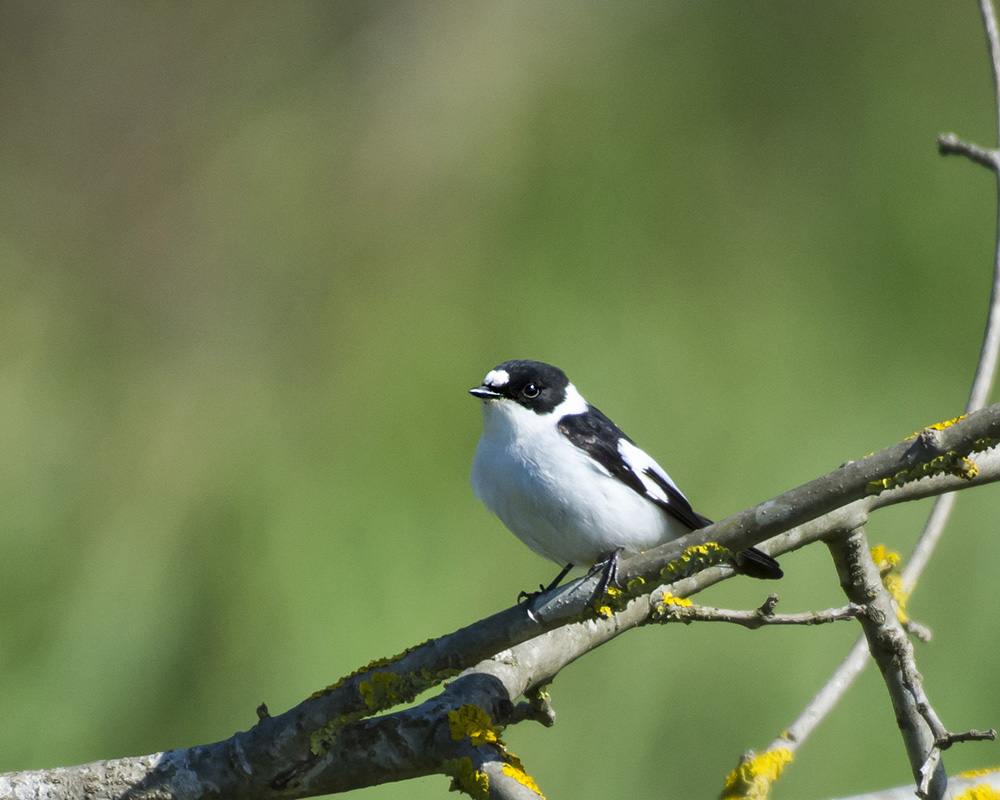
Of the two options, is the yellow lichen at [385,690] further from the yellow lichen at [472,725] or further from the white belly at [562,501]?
the white belly at [562,501]

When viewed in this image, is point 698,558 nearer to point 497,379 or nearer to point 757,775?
point 757,775

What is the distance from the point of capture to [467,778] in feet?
4.68

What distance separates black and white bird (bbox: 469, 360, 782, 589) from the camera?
199 centimetres

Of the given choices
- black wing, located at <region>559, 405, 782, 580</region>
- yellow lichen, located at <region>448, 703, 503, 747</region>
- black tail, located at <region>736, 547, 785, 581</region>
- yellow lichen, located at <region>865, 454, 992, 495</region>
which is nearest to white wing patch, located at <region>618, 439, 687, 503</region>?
black wing, located at <region>559, 405, 782, 580</region>

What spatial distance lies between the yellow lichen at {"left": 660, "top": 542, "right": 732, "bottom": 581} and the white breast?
2.29 feet

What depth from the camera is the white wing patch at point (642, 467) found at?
210cm

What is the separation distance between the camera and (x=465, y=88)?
3.96 metres

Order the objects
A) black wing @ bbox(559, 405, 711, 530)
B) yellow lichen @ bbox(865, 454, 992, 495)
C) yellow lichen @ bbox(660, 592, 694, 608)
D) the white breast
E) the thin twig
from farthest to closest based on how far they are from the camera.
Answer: black wing @ bbox(559, 405, 711, 530) → the white breast → the thin twig → yellow lichen @ bbox(660, 592, 694, 608) → yellow lichen @ bbox(865, 454, 992, 495)

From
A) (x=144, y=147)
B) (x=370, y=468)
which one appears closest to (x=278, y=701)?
(x=370, y=468)

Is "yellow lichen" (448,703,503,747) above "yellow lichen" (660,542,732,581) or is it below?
below

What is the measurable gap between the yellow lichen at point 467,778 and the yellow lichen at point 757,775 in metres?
0.56

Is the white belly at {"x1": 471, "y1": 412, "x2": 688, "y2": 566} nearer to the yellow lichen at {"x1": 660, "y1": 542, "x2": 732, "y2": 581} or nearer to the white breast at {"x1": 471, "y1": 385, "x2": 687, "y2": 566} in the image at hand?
the white breast at {"x1": 471, "y1": 385, "x2": 687, "y2": 566}

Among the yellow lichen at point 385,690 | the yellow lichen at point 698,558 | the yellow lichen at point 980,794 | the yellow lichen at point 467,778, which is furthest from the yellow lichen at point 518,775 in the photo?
the yellow lichen at point 980,794

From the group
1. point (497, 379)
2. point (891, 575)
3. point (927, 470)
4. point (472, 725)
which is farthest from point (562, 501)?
point (927, 470)
